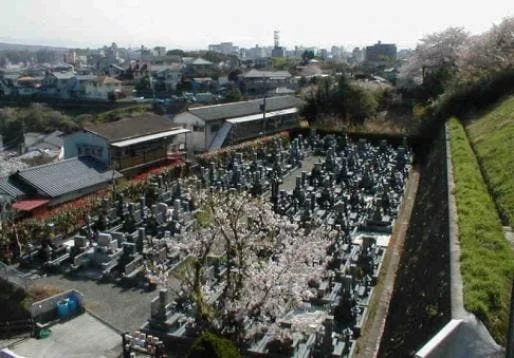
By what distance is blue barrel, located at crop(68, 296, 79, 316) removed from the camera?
1239 centimetres

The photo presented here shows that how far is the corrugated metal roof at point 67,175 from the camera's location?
1883 centimetres

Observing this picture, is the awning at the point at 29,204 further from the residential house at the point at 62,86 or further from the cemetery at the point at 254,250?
the residential house at the point at 62,86

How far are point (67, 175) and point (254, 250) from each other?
480 inches

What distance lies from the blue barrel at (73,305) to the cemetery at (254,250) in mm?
1655

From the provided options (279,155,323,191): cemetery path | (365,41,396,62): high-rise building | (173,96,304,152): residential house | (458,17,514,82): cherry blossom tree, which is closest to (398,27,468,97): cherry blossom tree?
(458,17,514,82): cherry blossom tree

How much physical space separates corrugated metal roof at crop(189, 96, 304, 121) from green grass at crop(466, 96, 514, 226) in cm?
1582

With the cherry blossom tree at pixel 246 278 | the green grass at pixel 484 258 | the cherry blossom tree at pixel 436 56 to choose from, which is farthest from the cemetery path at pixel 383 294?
the cherry blossom tree at pixel 436 56

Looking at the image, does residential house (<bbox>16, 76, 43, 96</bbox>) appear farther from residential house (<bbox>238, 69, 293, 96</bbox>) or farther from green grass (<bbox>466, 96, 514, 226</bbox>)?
green grass (<bbox>466, 96, 514, 226</bbox>)

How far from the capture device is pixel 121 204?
61.9ft

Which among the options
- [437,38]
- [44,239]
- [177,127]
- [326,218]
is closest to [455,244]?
[326,218]

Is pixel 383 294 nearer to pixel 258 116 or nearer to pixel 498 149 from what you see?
pixel 498 149

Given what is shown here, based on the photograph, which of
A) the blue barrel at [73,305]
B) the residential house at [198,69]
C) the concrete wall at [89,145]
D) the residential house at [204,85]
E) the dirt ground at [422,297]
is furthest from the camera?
the residential house at [198,69]

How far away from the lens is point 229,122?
3212 cm

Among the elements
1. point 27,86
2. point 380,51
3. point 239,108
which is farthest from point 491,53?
point 380,51
